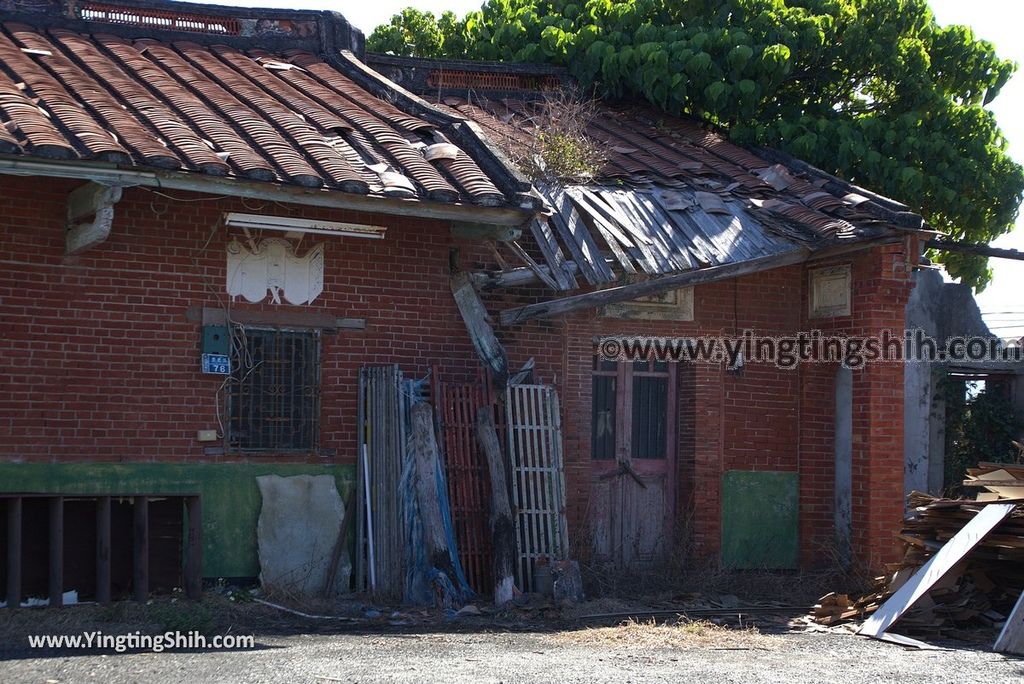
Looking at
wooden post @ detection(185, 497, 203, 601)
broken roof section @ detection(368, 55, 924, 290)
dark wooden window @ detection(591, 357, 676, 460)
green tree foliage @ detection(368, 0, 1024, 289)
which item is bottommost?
wooden post @ detection(185, 497, 203, 601)

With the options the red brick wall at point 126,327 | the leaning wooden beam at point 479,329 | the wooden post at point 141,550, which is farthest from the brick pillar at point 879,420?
the wooden post at point 141,550

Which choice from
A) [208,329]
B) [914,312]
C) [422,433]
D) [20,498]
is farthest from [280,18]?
[914,312]

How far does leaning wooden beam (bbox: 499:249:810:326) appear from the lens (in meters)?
11.0

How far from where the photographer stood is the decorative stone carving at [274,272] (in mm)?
10359

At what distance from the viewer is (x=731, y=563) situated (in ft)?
40.4

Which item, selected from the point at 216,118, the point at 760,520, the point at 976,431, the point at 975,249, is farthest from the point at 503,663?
the point at 976,431

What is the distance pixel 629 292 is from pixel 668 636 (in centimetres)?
326

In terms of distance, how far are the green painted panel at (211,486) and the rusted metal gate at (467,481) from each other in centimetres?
107

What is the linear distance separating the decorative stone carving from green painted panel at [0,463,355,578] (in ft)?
4.58

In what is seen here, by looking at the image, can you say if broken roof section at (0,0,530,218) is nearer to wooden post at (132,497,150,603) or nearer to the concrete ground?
wooden post at (132,497,150,603)

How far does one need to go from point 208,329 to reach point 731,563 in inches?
215

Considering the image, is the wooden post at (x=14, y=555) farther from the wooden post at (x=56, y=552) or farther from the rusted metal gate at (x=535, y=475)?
the rusted metal gate at (x=535, y=475)

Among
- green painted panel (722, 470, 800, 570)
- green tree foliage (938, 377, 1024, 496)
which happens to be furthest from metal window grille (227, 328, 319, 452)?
green tree foliage (938, 377, 1024, 496)

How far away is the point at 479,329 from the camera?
11.1 meters
